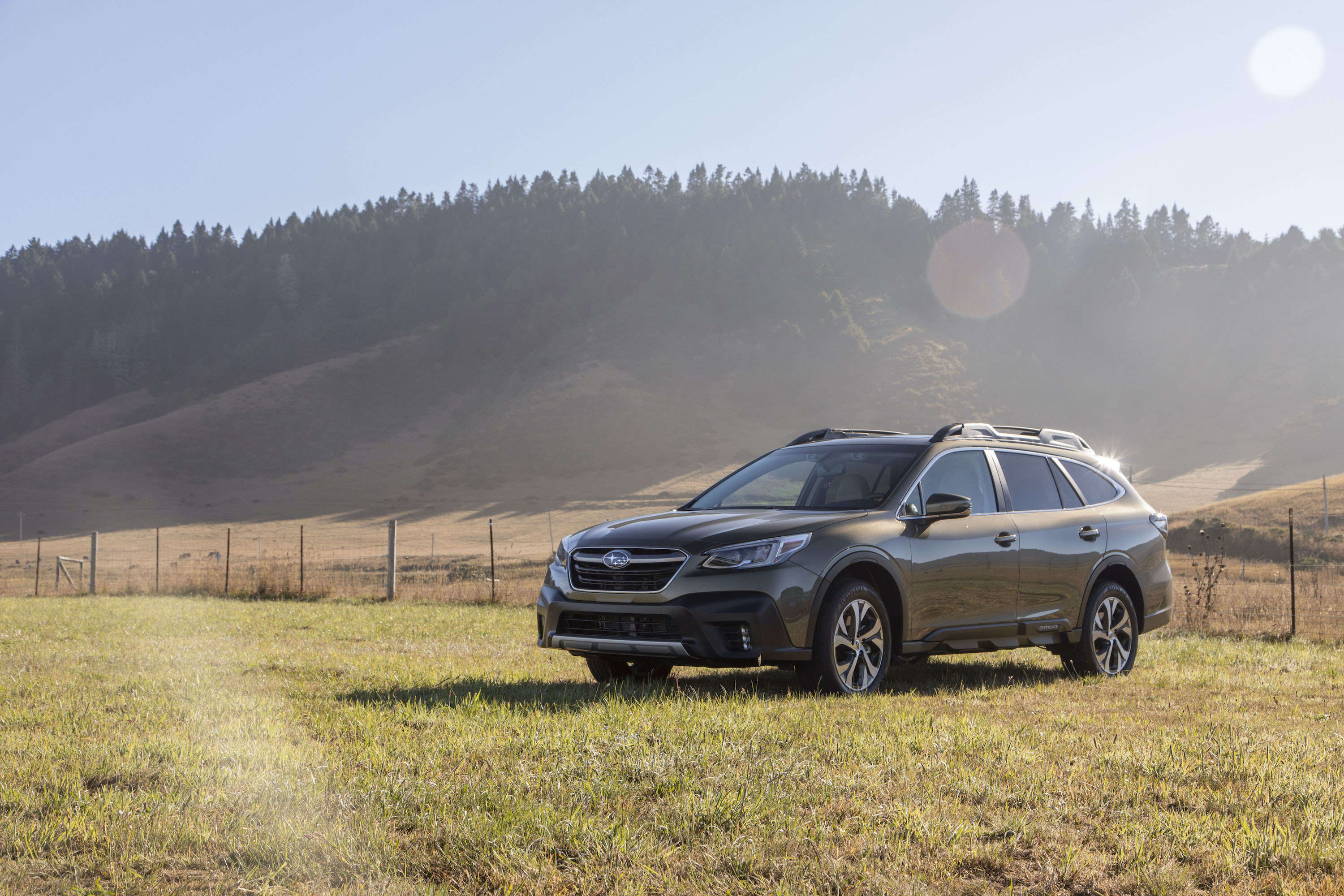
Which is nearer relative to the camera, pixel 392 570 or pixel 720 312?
pixel 392 570

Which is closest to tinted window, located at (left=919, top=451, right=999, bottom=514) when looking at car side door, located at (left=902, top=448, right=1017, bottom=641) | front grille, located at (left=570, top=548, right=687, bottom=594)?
car side door, located at (left=902, top=448, right=1017, bottom=641)

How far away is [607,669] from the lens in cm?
821

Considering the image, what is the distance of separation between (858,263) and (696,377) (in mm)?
34754

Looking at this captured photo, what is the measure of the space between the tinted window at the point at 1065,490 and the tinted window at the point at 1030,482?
1.5 inches

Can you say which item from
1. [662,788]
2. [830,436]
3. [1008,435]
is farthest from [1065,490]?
[662,788]

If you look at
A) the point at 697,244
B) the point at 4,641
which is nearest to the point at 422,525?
the point at 4,641

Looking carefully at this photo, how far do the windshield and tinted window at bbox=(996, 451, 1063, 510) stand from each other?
95 cm

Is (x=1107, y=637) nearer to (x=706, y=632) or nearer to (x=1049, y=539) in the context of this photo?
(x=1049, y=539)

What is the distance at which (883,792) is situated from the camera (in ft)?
14.7

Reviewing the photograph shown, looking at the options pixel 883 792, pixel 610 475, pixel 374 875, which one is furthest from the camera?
pixel 610 475

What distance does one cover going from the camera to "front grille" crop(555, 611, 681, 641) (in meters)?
6.97

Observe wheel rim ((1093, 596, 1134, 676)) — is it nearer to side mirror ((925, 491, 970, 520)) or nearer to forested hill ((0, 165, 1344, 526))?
side mirror ((925, 491, 970, 520))

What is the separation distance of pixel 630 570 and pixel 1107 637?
13.9 feet

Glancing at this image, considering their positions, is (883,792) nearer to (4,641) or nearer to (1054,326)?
(4,641)
